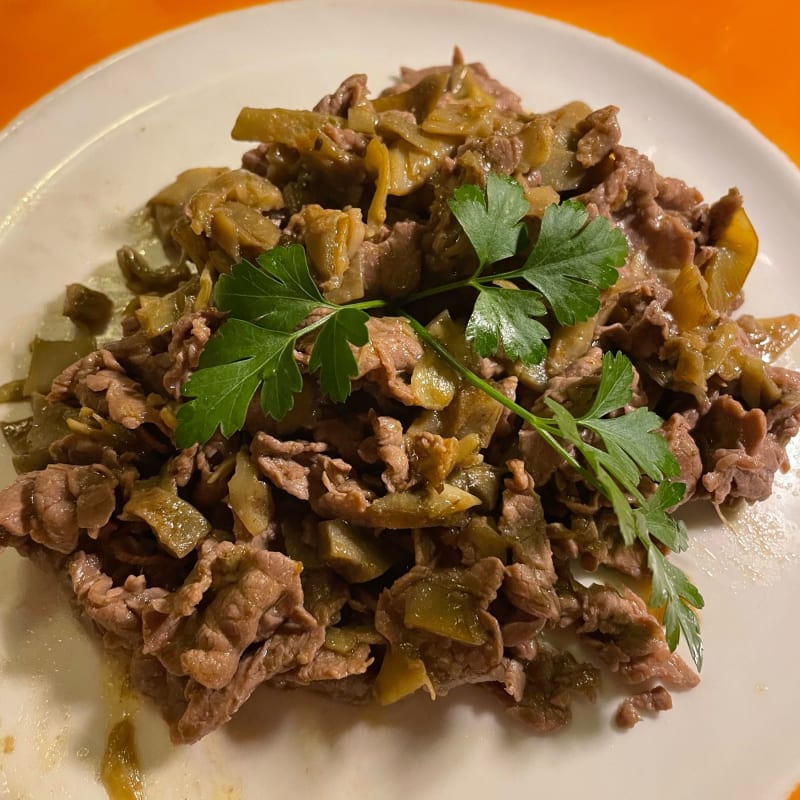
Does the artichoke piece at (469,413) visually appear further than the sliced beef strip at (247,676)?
Yes

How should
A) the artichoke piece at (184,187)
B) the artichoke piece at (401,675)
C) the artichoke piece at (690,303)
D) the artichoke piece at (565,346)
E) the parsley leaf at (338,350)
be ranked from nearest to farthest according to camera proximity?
the parsley leaf at (338,350) < the artichoke piece at (401,675) < the artichoke piece at (565,346) < the artichoke piece at (690,303) < the artichoke piece at (184,187)

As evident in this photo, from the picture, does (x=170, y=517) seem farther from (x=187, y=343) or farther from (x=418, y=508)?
(x=418, y=508)

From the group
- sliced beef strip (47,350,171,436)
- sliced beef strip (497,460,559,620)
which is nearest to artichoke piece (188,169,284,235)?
sliced beef strip (47,350,171,436)

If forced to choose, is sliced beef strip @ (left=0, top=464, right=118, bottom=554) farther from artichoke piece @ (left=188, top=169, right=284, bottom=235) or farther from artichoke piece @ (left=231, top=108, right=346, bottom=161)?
artichoke piece @ (left=231, top=108, right=346, bottom=161)

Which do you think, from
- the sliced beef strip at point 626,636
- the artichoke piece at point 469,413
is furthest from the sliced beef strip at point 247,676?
the sliced beef strip at point 626,636

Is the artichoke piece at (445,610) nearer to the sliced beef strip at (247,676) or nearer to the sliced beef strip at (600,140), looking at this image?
the sliced beef strip at (247,676)

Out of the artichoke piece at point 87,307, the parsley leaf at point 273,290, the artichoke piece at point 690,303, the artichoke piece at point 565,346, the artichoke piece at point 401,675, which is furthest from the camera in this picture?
the artichoke piece at point 87,307

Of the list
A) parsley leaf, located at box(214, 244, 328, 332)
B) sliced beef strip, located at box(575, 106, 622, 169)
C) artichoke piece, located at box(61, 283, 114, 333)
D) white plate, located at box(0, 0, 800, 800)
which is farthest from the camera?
artichoke piece, located at box(61, 283, 114, 333)
